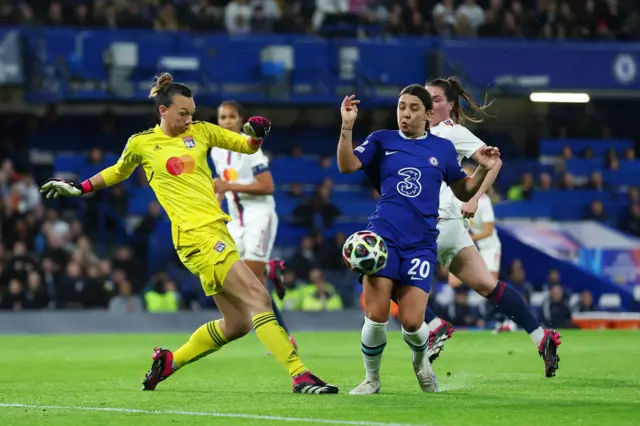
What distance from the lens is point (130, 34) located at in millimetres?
26328

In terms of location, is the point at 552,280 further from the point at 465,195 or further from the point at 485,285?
the point at 465,195

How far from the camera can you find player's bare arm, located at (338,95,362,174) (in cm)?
847

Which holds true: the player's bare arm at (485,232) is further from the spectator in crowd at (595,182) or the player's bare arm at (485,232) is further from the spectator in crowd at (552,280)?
the spectator in crowd at (595,182)

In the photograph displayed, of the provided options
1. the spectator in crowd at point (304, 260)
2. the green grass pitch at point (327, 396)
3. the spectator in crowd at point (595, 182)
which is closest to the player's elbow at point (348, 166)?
the green grass pitch at point (327, 396)

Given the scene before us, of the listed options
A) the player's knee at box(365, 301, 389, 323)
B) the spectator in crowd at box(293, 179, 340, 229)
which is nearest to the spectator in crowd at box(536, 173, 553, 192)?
the spectator in crowd at box(293, 179, 340, 229)

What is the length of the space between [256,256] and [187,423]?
6189mm

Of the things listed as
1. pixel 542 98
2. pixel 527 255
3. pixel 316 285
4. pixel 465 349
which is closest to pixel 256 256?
pixel 465 349

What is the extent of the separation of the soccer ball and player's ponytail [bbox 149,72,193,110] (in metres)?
1.66

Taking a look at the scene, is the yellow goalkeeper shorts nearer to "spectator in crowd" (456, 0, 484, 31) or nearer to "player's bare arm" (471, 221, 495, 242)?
"player's bare arm" (471, 221, 495, 242)

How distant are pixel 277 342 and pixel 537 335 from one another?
2825 mm

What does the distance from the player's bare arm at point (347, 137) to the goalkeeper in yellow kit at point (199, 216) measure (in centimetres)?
73

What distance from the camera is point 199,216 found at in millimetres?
9180

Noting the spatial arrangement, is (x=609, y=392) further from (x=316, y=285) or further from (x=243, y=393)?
(x=316, y=285)

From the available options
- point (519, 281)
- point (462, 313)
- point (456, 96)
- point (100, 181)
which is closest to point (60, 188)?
point (100, 181)
